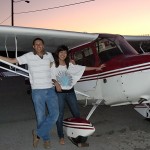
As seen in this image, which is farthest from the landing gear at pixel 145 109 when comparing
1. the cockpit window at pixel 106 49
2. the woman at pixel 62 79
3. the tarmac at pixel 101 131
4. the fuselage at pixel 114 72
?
the woman at pixel 62 79

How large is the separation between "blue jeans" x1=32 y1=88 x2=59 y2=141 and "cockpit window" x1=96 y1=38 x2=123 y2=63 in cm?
128

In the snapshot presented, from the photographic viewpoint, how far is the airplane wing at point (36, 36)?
207 inches

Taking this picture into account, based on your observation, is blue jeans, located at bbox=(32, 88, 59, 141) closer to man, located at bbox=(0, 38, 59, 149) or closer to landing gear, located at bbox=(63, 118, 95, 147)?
man, located at bbox=(0, 38, 59, 149)

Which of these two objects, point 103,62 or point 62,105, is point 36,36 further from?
point 62,105

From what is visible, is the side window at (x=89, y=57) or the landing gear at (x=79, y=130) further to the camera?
the side window at (x=89, y=57)

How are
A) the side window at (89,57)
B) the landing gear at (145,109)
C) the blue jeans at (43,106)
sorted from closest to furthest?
1. the blue jeans at (43,106)
2. the side window at (89,57)
3. the landing gear at (145,109)

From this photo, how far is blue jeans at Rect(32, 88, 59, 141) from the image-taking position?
4.32m

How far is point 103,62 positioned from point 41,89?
4.49 feet

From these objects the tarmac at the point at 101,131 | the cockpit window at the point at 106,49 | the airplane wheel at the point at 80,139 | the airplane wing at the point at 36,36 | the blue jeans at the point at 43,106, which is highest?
the airplane wing at the point at 36,36

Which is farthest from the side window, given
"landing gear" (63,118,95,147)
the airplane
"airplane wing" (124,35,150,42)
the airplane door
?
"airplane wing" (124,35,150,42)

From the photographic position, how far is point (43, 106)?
4.37m

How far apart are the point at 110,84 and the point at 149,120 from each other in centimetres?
158

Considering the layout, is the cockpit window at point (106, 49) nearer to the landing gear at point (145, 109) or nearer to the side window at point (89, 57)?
the side window at point (89, 57)

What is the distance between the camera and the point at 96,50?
5379 mm
